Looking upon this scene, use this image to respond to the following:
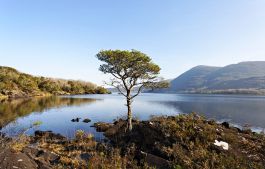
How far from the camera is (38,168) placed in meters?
15.1

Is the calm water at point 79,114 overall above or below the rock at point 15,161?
below

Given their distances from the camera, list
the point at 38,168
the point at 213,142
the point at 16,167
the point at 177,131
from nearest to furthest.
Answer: the point at 16,167, the point at 38,168, the point at 213,142, the point at 177,131

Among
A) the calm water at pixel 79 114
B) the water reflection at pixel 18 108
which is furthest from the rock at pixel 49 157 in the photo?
the water reflection at pixel 18 108

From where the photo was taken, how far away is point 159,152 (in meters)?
20.2

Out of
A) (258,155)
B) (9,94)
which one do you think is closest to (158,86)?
(258,155)

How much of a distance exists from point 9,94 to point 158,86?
106406 mm

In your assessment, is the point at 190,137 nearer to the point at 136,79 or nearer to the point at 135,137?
the point at 135,137

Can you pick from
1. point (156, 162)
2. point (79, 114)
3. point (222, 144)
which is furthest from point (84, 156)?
point (79, 114)

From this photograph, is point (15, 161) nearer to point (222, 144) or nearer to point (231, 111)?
point (222, 144)

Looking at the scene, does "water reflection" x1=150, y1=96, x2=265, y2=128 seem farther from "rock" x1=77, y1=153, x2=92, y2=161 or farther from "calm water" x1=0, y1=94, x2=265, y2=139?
"rock" x1=77, y1=153, x2=92, y2=161

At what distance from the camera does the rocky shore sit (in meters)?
15.7

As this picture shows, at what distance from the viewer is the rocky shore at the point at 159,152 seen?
1570 centimetres

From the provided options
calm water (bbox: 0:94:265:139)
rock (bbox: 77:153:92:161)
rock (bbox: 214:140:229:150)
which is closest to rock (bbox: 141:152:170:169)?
rock (bbox: 77:153:92:161)

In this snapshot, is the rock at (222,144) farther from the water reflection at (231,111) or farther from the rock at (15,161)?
the water reflection at (231,111)
